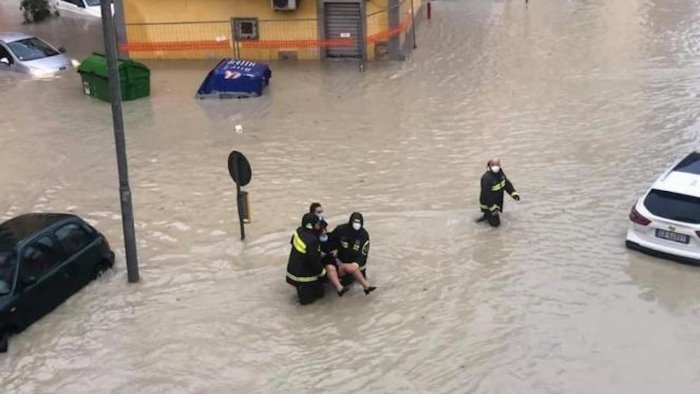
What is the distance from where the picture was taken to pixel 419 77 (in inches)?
898

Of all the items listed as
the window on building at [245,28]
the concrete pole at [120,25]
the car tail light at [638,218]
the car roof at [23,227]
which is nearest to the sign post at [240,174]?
the car roof at [23,227]

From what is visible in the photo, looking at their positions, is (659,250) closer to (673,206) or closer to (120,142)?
(673,206)

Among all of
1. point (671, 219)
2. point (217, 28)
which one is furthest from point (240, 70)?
point (671, 219)

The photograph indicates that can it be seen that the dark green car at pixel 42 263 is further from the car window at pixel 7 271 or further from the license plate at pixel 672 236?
the license plate at pixel 672 236

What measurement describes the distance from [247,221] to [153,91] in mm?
10156

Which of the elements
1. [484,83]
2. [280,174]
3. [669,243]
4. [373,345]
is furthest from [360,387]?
[484,83]

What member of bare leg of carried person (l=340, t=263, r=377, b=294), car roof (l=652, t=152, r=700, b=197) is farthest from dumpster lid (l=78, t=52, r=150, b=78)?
car roof (l=652, t=152, r=700, b=197)

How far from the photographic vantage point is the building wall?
25.0 meters

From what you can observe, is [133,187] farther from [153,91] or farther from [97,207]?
[153,91]

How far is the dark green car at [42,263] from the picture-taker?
405 inches

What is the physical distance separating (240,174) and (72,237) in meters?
2.60

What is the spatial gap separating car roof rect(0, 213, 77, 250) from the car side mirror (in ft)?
1.59

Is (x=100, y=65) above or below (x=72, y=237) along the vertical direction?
above

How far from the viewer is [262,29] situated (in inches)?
992
